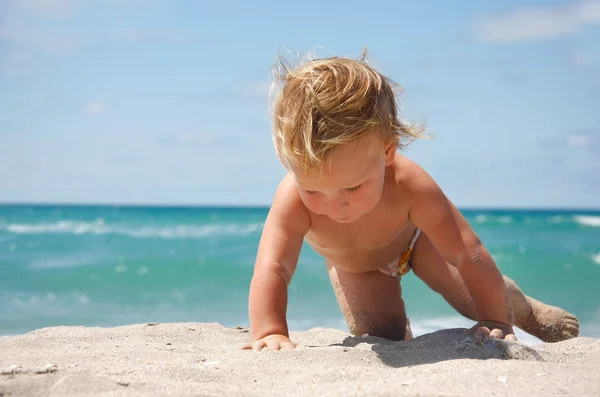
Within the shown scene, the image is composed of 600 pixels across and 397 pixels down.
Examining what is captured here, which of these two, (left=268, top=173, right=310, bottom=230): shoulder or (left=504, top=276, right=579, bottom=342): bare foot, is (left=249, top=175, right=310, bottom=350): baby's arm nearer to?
(left=268, top=173, right=310, bottom=230): shoulder

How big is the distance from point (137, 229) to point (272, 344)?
18693 mm

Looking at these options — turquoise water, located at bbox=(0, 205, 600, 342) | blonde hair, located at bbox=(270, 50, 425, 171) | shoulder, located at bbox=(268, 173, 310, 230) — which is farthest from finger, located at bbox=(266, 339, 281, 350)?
turquoise water, located at bbox=(0, 205, 600, 342)

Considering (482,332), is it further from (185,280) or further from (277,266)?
(185,280)

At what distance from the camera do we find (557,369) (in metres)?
2.13

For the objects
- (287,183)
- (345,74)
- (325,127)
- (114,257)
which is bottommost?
(114,257)

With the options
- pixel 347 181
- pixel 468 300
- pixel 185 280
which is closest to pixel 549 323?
pixel 468 300

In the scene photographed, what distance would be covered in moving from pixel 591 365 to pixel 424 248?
4.22 ft

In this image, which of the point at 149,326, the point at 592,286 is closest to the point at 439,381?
the point at 149,326

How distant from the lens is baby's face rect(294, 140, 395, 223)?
2.43 metres

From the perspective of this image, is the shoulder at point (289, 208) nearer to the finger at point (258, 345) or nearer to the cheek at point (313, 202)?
the cheek at point (313, 202)

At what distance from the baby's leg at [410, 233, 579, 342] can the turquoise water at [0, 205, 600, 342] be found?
839 millimetres

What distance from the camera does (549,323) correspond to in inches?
151

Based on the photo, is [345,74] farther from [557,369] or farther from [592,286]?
[592,286]

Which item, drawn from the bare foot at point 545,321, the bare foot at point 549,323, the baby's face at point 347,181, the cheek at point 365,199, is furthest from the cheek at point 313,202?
the bare foot at point 549,323
